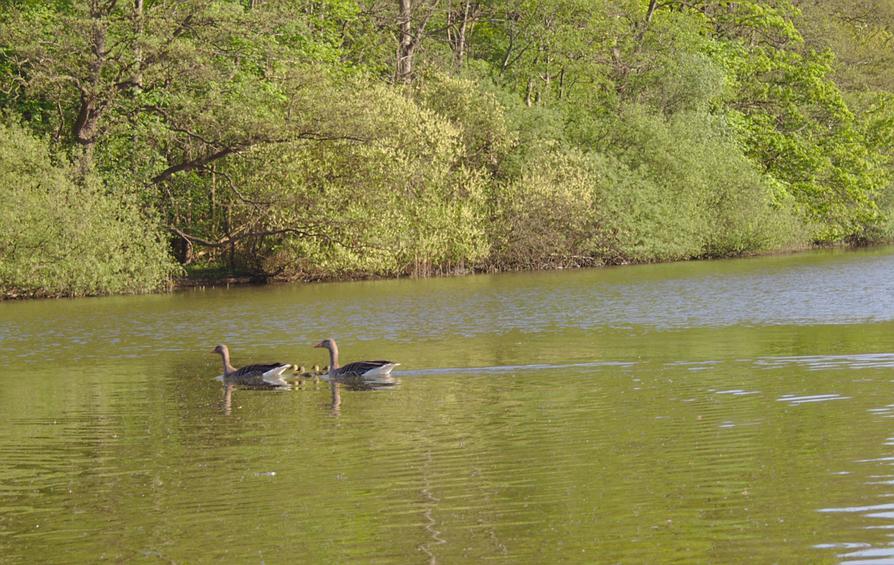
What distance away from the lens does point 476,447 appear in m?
13.6

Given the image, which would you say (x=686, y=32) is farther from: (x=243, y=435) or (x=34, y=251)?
(x=243, y=435)

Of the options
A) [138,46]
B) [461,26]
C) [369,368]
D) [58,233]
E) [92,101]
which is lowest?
[369,368]

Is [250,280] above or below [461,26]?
below

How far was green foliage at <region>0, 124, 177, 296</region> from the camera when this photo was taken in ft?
148

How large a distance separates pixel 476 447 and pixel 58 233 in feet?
115

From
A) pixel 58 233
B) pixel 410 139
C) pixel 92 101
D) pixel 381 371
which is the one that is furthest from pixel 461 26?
pixel 381 371

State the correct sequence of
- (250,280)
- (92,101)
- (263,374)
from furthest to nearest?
(250,280) < (92,101) < (263,374)

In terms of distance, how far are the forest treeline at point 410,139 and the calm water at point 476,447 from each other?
1905 cm

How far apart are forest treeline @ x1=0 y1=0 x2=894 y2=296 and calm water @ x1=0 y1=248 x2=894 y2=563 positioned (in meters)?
19.0

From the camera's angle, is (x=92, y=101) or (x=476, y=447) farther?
(x=92, y=101)

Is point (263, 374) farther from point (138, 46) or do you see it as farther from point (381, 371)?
point (138, 46)

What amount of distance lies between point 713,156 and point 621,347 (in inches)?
1718

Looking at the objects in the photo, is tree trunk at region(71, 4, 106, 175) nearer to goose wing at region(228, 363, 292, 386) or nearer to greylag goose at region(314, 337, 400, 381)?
goose wing at region(228, 363, 292, 386)

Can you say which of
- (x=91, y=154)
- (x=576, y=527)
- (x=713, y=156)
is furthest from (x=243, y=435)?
(x=713, y=156)
